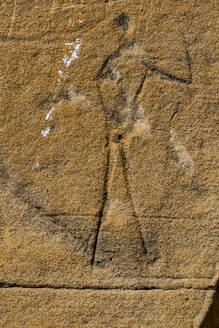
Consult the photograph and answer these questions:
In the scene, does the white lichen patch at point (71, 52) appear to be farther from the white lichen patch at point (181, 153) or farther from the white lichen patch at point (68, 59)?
the white lichen patch at point (181, 153)

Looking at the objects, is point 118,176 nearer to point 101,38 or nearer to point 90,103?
point 90,103

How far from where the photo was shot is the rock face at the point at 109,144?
168 cm

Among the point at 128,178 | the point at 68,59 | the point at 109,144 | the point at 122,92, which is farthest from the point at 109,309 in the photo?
the point at 68,59

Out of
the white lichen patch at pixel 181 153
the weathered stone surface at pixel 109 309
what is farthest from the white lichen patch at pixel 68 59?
the weathered stone surface at pixel 109 309

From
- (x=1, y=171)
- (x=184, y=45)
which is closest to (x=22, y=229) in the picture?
(x=1, y=171)

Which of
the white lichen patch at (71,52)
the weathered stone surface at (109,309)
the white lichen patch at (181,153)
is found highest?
the white lichen patch at (71,52)

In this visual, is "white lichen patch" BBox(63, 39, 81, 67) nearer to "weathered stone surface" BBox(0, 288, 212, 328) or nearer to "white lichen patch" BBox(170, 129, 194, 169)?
"white lichen patch" BBox(170, 129, 194, 169)

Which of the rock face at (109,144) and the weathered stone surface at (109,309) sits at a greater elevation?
the rock face at (109,144)

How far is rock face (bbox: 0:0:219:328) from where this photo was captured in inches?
66.0

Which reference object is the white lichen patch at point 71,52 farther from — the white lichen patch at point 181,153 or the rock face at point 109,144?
the white lichen patch at point 181,153

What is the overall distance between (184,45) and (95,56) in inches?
12.9

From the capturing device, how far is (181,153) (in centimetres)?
168

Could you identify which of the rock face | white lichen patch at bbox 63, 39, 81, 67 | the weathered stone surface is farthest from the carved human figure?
the weathered stone surface

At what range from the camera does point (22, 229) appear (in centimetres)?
170
